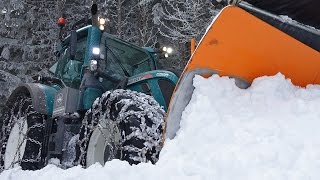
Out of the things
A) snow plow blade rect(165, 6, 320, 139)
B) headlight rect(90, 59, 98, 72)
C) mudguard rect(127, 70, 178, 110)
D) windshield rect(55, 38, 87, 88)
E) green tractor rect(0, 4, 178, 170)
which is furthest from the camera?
windshield rect(55, 38, 87, 88)

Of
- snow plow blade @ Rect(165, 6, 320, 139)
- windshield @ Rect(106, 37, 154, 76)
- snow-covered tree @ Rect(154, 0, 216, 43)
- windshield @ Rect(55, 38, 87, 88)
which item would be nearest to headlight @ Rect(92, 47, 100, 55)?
windshield @ Rect(106, 37, 154, 76)

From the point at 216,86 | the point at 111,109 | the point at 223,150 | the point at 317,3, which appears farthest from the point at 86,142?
the point at 317,3

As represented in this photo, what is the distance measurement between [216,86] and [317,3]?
101 cm

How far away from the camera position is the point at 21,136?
607cm

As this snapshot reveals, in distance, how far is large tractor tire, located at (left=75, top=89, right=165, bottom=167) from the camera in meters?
3.91

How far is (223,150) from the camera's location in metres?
3.14

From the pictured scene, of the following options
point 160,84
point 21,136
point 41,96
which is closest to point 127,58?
point 160,84

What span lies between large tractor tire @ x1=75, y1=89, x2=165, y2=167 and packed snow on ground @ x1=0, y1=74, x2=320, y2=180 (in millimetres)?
457

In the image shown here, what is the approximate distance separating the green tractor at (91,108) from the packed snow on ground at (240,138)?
22.2 inches

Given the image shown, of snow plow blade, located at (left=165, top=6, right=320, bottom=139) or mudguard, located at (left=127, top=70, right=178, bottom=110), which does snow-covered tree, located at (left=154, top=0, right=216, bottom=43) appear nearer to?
mudguard, located at (left=127, top=70, right=178, bottom=110)

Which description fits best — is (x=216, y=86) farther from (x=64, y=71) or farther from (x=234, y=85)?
(x=64, y=71)

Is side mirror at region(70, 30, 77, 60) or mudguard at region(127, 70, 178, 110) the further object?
side mirror at region(70, 30, 77, 60)

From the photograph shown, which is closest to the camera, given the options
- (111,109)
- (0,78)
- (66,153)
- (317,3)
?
(317,3)

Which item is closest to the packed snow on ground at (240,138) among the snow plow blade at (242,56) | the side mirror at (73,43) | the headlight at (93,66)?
the snow plow blade at (242,56)
